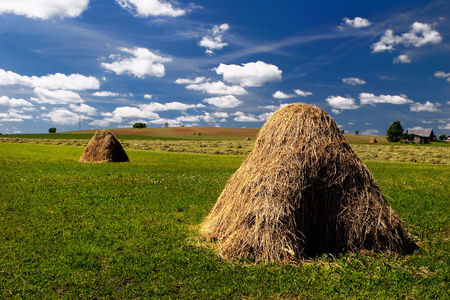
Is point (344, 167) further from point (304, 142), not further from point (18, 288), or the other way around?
point (18, 288)

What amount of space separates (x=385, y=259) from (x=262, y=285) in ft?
12.6

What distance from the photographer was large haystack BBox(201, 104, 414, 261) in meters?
8.31

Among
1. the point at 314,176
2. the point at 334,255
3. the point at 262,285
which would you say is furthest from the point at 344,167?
the point at 262,285

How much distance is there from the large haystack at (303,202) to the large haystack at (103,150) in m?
26.1

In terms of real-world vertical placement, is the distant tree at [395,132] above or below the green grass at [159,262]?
above

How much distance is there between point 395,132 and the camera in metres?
122

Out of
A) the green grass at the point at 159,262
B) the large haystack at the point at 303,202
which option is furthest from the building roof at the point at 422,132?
the large haystack at the point at 303,202

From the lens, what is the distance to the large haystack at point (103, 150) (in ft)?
109

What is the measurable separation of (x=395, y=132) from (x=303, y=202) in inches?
5090

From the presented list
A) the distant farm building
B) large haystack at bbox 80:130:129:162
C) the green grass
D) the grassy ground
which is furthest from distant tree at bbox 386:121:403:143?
Answer: the green grass

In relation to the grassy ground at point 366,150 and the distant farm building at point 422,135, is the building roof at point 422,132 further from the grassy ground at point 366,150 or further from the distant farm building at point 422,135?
the grassy ground at point 366,150

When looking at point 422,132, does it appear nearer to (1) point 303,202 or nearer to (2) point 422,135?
(2) point 422,135

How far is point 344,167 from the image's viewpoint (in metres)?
9.05

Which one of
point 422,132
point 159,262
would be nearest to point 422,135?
point 422,132
